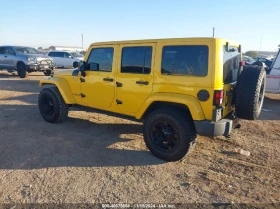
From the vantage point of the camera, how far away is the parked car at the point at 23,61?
41.3ft

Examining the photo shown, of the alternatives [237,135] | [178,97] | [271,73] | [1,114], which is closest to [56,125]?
[1,114]

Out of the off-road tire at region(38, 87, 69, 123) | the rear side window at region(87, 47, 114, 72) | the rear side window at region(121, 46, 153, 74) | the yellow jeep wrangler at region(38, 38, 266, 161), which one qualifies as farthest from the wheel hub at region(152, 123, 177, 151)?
the off-road tire at region(38, 87, 69, 123)

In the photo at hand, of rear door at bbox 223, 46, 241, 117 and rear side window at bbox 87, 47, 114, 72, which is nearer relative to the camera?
rear door at bbox 223, 46, 241, 117

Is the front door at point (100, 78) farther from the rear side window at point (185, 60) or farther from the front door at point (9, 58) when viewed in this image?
the front door at point (9, 58)

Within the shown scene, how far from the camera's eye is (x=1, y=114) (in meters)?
6.18

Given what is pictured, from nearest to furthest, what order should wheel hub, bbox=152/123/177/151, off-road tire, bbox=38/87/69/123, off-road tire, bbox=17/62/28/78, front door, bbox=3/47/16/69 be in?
wheel hub, bbox=152/123/177/151
off-road tire, bbox=38/87/69/123
off-road tire, bbox=17/62/28/78
front door, bbox=3/47/16/69

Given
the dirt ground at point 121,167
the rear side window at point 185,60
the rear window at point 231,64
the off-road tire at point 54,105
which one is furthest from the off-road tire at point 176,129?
the off-road tire at point 54,105

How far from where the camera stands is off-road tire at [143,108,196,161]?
353cm

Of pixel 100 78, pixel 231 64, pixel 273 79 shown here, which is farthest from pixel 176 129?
pixel 273 79

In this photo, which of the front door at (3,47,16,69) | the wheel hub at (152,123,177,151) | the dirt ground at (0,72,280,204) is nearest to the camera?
the dirt ground at (0,72,280,204)

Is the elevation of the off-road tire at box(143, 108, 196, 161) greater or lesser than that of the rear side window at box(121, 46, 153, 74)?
lesser

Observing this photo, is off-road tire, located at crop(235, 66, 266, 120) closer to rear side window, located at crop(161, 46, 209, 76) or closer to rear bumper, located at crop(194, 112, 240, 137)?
rear bumper, located at crop(194, 112, 240, 137)

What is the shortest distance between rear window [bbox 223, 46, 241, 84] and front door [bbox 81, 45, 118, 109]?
6.54 feet

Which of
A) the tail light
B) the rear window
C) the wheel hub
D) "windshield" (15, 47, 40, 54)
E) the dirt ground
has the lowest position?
the dirt ground
